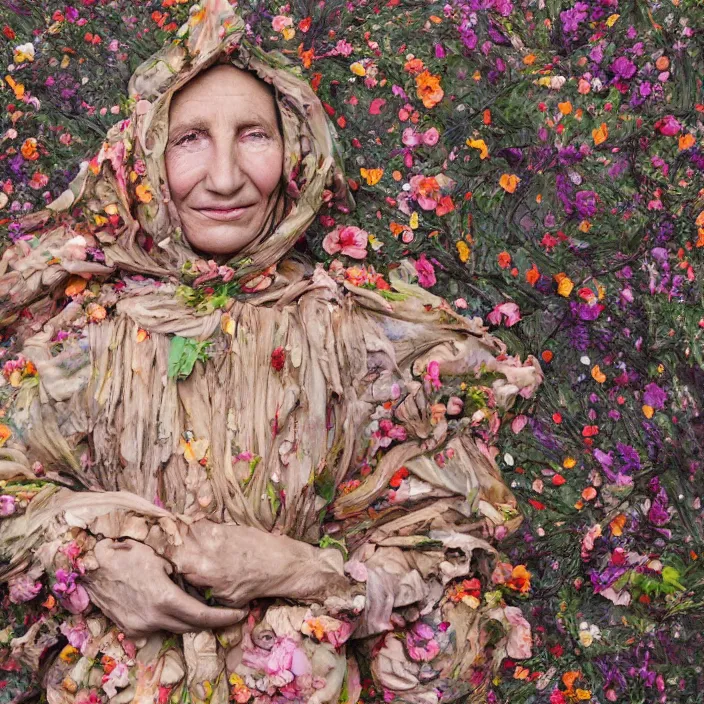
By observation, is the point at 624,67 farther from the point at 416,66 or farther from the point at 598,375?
the point at 598,375

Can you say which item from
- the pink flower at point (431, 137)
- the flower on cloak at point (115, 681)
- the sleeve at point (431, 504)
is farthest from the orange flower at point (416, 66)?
the flower on cloak at point (115, 681)

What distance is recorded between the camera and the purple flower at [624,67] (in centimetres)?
417

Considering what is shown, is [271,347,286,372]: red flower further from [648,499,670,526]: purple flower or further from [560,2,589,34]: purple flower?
[560,2,589,34]: purple flower

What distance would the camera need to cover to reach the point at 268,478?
3699 mm

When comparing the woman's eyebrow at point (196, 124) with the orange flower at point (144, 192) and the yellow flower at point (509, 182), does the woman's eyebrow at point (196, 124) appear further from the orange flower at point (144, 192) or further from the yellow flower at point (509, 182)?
the yellow flower at point (509, 182)

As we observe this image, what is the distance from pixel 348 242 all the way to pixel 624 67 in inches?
45.5

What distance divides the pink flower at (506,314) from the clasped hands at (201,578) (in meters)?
1.12

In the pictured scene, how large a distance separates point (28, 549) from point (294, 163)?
1.51m

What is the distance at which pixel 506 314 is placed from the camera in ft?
13.7

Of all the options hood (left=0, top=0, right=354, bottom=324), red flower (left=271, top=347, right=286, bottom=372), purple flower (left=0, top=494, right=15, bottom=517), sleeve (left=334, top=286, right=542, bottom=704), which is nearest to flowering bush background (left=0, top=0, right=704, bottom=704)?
sleeve (left=334, top=286, right=542, bottom=704)

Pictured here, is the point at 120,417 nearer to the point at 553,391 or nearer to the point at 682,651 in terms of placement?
the point at 553,391

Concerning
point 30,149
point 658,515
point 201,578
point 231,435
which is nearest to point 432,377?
point 231,435

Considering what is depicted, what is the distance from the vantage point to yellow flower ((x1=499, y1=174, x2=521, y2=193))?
421cm

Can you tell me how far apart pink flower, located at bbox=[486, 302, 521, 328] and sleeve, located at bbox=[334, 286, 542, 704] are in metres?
0.07
